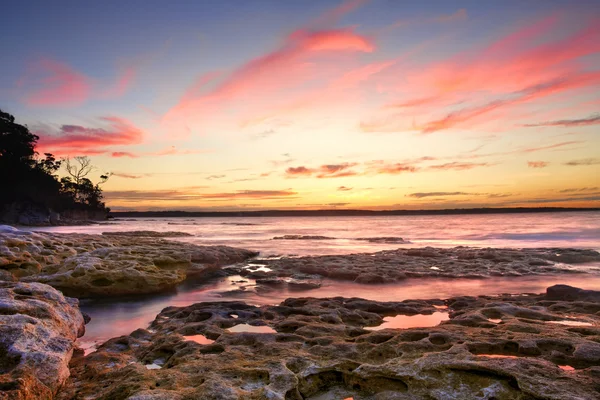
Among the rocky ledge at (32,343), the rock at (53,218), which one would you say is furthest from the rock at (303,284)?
the rock at (53,218)

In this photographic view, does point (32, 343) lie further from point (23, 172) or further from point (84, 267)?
point (23, 172)

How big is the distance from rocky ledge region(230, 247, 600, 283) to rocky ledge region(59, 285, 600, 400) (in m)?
5.90

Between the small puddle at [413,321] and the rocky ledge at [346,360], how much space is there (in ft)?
0.49

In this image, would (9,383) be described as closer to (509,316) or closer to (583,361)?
(583,361)

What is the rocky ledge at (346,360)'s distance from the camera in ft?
11.5

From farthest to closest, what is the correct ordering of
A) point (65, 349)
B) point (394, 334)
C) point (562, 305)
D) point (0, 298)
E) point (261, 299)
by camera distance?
1. point (261, 299)
2. point (562, 305)
3. point (394, 334)
4. point (0, 298)
5. point (65, 349)

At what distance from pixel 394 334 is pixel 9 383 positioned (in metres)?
4.41

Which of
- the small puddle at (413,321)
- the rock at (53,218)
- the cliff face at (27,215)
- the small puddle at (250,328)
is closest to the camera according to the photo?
the small puddle at (250,328)

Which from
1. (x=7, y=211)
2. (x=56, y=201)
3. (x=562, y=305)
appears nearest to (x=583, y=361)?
(x=562, y=305)

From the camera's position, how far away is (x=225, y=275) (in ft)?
45.9

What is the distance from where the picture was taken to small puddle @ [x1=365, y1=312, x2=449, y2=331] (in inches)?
268

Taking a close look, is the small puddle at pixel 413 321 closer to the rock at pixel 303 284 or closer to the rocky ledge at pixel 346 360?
the rocky ledge at pixel 346 360

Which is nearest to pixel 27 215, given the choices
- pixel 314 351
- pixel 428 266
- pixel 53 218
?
pixel 53 218

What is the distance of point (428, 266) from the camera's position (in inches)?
580
